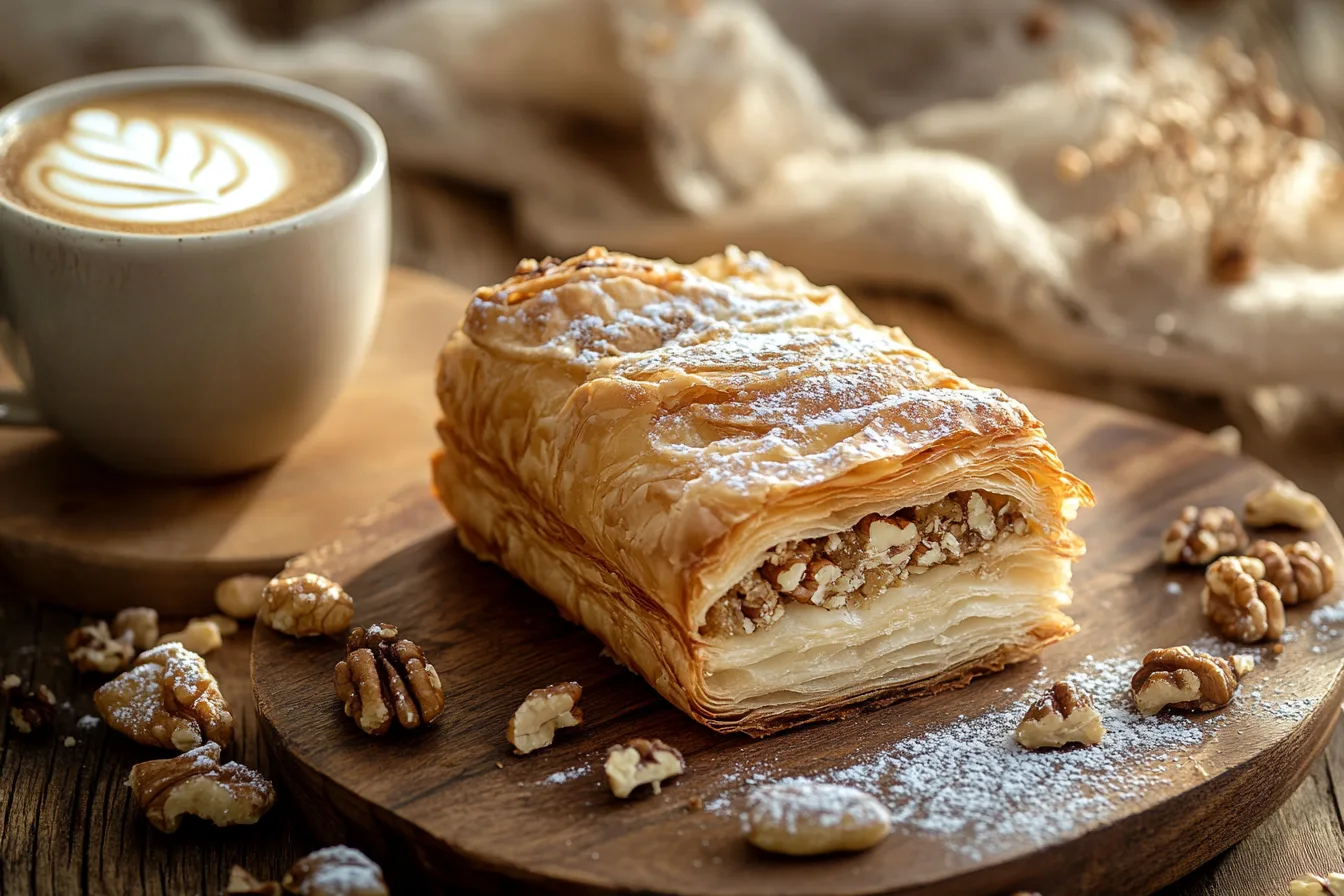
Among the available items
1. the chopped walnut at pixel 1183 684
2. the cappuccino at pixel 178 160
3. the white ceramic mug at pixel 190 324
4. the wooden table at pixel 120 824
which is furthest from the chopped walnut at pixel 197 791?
the chopped walnut at pixel 1183 684

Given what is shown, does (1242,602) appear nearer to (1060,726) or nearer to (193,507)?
(1060,726)

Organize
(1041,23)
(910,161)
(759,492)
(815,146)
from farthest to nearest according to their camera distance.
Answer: (1041,23), (815,146), (910,161), (759,492)

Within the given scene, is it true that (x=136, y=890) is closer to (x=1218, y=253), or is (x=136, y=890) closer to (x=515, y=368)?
(x=515, y=368)

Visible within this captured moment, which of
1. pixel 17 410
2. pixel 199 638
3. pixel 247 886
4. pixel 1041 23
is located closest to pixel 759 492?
pixel 247 886

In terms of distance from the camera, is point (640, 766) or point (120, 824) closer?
point (640, 766)

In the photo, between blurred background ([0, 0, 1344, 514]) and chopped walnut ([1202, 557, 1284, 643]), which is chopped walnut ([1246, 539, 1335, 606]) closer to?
chopped walnut ([1202, 557, 1284, 643])

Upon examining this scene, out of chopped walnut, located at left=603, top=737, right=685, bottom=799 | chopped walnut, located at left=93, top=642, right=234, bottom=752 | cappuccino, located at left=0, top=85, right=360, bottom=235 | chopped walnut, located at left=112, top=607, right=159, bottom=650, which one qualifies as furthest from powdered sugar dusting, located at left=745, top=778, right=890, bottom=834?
cappuccino, located at left=0, top=85, right=360, bottom=235

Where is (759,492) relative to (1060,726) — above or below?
above
